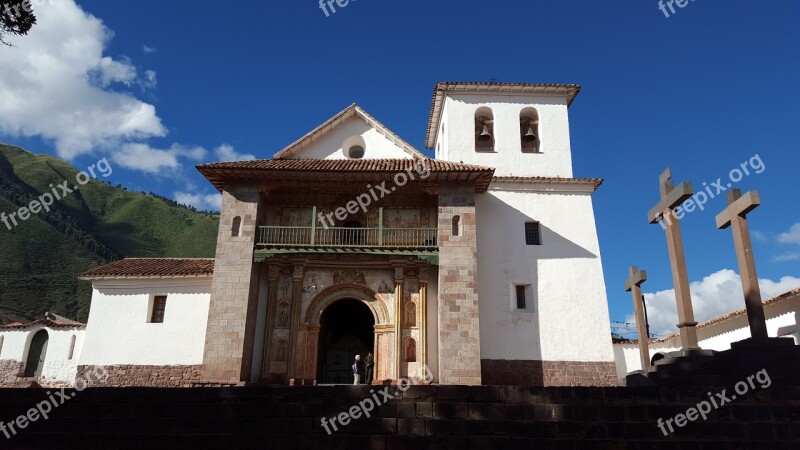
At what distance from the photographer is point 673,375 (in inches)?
373

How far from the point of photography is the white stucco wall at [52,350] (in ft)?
55.3

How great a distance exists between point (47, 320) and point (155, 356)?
4798 mm

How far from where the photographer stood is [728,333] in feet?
51.7

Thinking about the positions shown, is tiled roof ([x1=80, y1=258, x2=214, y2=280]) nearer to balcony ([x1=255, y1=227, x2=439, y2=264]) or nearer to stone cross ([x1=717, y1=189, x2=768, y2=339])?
balcony ([x1=255, y1=227, x2=439, y2=264])

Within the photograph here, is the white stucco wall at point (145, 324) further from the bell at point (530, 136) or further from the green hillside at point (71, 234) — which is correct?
the green hillside at point (71, 234)

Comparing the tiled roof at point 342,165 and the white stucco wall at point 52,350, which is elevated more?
the tiled roof at point 342,165

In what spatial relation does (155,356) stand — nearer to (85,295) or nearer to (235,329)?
(235,329)

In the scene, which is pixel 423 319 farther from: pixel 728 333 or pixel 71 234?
pixel 71 234

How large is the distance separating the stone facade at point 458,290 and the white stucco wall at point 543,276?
1020 mm

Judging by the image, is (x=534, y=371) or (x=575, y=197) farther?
(x=575, y=197)

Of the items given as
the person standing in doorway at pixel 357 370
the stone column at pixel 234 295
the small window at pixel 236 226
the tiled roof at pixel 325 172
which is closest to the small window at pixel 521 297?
the tiled roof at pixel 325 172

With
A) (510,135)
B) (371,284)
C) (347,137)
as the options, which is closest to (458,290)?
(371,284)

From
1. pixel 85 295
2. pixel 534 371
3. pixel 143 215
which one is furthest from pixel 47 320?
pixel 143 215

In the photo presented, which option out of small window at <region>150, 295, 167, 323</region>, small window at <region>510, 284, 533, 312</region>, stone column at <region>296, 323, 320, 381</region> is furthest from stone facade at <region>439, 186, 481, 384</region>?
small window at <region>150, 295, 167, 323</region>
